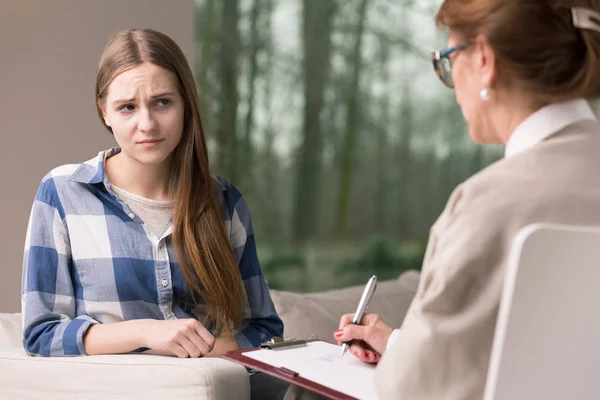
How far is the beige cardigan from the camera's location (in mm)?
1067

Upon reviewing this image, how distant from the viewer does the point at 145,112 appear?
6.15 feet

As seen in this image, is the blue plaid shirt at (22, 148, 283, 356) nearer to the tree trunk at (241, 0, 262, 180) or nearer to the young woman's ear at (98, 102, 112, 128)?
the young woman's ear at (98, 102, 112, 128)

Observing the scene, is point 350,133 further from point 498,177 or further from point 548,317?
point 548,317

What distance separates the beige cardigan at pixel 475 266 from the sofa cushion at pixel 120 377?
Answer: 0.59 meters

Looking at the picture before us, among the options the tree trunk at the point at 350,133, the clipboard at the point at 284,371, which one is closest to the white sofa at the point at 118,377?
the clipboard at the point at 284,371

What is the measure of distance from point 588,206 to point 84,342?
44.1 inches

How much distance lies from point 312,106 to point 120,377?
125 inches

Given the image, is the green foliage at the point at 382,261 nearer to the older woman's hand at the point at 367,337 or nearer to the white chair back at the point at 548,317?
the older woman's hand at the point at 367,337

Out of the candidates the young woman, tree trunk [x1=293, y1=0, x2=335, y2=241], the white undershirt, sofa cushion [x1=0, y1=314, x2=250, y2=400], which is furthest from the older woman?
tree trunk [x1=293, y1=0, x2=335, y2=241]

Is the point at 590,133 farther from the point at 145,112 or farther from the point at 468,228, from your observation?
the point at 145,112

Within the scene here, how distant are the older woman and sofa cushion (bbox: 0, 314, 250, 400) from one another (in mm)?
569

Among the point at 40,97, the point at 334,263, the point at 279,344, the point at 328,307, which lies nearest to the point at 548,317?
the point at 279,344

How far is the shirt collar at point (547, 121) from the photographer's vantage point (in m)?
1.16

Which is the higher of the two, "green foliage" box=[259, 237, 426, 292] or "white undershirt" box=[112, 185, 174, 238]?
"white undershirt" box=[112, 185, 174, 238]
